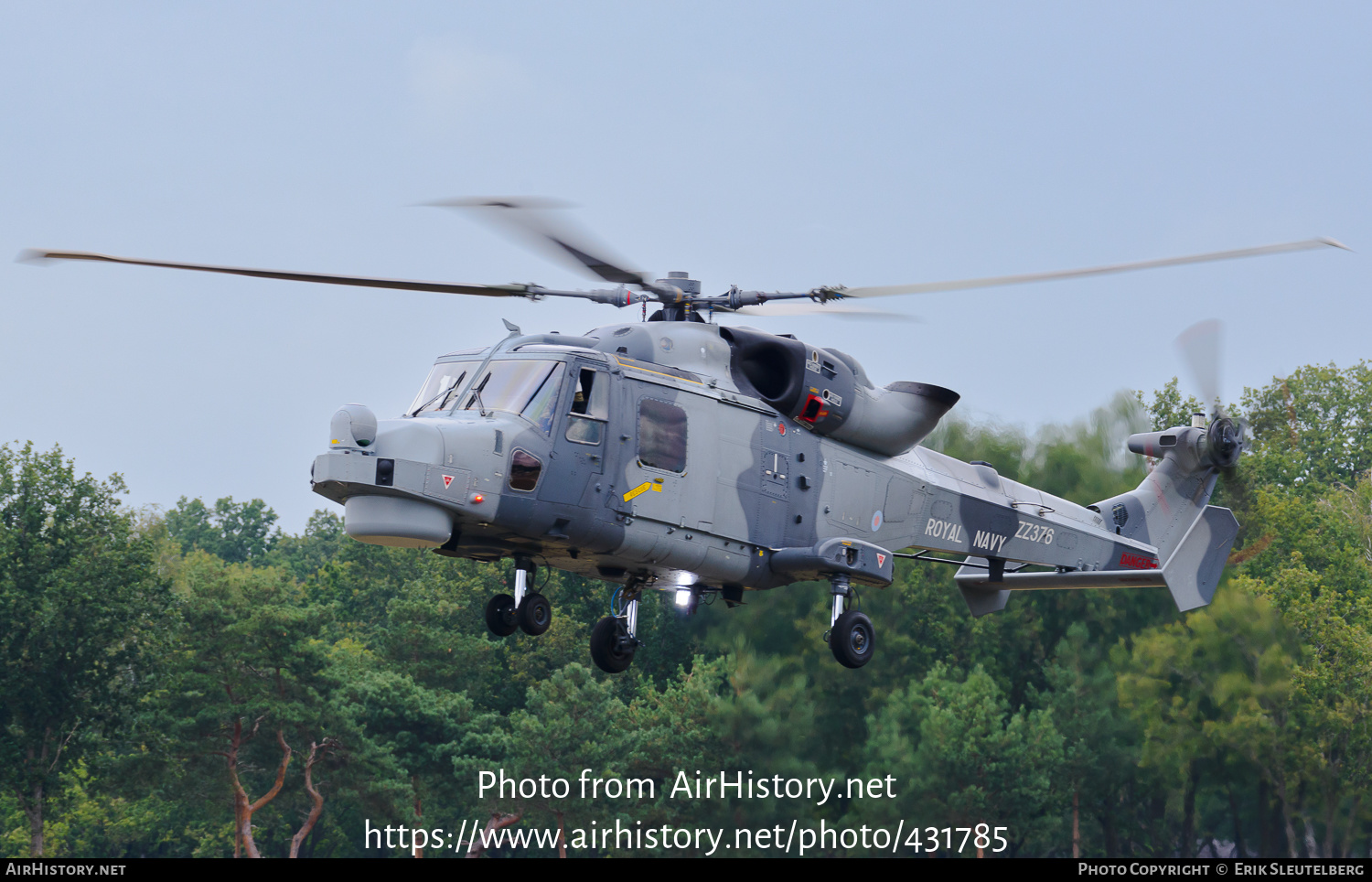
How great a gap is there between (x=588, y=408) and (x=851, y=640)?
433cm

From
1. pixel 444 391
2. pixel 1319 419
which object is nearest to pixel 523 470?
pixel 444 391

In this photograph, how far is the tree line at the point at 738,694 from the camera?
3070 centimetres

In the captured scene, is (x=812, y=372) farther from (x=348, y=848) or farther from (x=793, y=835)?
(x=348, y=848)

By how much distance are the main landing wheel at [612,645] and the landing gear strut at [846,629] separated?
2.37m

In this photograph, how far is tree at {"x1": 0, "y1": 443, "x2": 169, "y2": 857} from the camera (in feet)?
140

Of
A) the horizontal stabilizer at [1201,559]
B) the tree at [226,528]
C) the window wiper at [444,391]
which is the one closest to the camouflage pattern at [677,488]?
the window wiper at [444,391]

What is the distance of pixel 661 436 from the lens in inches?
641

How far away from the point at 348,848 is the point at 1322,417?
41532 millimetres

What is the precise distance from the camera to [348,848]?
50.6 metres

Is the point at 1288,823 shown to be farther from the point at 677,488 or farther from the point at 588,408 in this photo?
the point at 588,408

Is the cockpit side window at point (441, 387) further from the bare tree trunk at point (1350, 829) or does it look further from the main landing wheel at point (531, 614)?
the bare tree trunk at point (1350, 829)

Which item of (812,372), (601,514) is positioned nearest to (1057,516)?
(812,372)

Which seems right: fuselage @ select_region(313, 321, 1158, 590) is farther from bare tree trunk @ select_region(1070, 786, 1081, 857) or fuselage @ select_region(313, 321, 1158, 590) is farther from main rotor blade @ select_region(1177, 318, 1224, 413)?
bare tree trunk @ select_region(1070, 786, 1081, 857)

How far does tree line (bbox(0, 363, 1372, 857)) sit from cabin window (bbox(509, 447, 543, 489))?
5944mm
